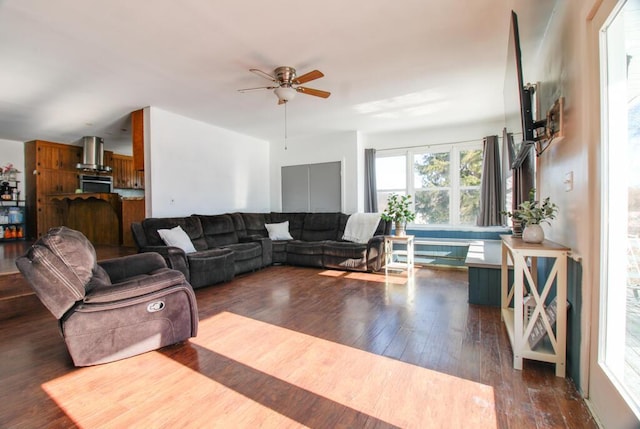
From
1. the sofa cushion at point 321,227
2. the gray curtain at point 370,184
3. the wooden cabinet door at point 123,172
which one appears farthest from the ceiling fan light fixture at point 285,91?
the wooden cabinet door at point 123,172

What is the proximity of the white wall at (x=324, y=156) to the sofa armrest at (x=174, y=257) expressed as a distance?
3317mm

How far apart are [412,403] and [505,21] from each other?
2.91m

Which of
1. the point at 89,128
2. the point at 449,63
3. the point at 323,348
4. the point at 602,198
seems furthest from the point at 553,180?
the point at 89,128

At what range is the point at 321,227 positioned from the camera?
572 centimetres

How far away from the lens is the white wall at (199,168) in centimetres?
447

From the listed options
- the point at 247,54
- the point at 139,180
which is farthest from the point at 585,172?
the point at 139,180

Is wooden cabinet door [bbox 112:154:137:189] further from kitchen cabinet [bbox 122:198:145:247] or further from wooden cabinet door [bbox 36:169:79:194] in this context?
kitchen cabinet [bbox 122:198:145:247]

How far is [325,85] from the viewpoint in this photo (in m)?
3.70

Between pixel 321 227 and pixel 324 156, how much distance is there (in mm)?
1626

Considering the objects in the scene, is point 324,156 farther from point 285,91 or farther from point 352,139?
point 285,91

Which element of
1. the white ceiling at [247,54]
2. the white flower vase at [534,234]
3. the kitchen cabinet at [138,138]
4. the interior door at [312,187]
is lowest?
the white flower vase at [534,234]

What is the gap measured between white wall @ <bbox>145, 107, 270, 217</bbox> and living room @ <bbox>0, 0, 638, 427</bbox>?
0.06ft

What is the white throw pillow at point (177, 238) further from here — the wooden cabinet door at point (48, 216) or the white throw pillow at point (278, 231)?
the wooden cabinet door at point (48, 216)

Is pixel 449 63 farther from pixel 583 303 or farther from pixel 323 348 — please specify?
pixel 323 348
